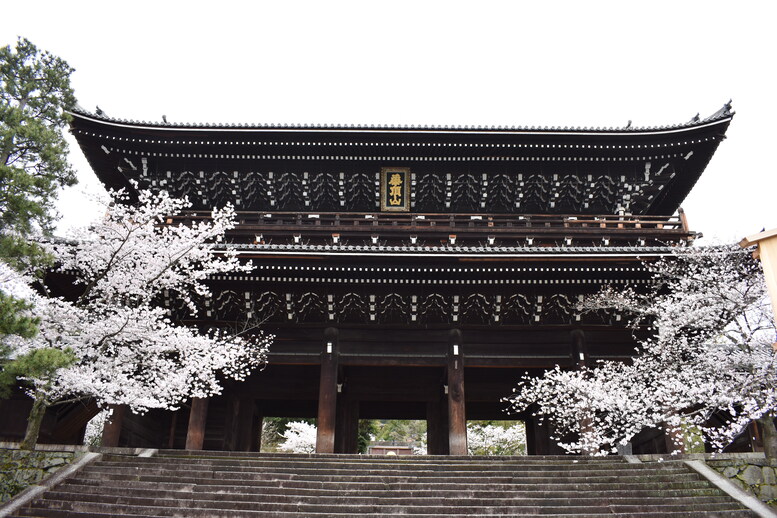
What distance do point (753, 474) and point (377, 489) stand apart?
21.8ft

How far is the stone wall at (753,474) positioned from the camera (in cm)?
930

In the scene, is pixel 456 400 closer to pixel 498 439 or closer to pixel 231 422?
pixel 231 422

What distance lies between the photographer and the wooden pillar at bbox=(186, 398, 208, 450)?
1215cm

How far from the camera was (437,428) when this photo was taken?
15672 millimetres

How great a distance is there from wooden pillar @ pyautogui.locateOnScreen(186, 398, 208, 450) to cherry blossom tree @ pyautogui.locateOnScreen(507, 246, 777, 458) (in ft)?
25.7

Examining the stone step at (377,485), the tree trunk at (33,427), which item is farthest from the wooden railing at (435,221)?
the stone step at (377,485)

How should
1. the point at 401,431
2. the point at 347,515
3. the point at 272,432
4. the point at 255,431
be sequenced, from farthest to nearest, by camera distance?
1. the point at 401,431
2. the point at 272,432
3. the point at 255,431
4. the point at 347,515

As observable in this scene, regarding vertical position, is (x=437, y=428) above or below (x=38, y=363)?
below

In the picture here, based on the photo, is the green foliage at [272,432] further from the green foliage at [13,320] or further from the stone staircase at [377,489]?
the green foliage at [13,320]

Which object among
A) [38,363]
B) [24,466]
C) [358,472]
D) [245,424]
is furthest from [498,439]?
[38,363]

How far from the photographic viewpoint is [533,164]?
16.0 metres

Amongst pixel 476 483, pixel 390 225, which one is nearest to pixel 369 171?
pixel 390 225

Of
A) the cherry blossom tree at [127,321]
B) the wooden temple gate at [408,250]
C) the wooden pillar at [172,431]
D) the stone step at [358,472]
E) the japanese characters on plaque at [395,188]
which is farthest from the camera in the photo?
the japanese characters on plaque at [395,188]

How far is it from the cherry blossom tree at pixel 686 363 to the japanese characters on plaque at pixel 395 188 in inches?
239
